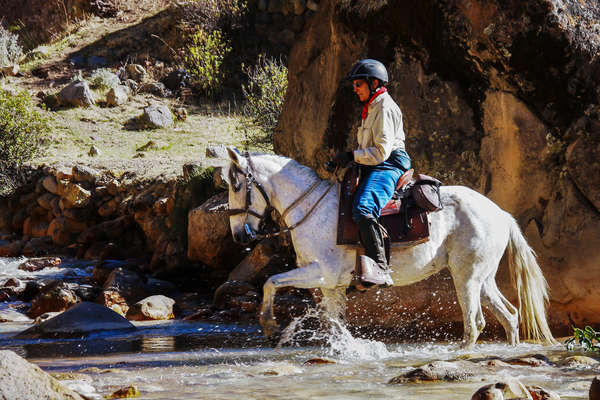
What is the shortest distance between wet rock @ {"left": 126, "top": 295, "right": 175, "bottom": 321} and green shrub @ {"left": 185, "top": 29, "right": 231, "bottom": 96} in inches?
464

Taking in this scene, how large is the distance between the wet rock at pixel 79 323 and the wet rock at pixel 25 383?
496cm

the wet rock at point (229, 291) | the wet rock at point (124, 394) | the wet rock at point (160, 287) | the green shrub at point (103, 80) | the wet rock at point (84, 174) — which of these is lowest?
the wet rock at point (124, 394)

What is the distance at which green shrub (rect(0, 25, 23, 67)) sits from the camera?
910 inches

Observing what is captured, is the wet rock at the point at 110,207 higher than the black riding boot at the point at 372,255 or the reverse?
higher

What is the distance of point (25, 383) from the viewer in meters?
4.16

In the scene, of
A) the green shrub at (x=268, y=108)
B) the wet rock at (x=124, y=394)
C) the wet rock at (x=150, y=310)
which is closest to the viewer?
the wet rock at (x=124, y=394)

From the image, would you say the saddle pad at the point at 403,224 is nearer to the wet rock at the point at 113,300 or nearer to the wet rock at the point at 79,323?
the wet rock at the point at 79,323

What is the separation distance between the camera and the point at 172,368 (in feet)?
21.8

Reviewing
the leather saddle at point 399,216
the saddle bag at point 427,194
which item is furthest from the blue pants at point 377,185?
the saddle bag at point 427,194

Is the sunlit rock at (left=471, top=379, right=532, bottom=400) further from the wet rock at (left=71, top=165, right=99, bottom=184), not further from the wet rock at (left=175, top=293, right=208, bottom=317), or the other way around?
the wet rock at (left=71, top=165, right=99, bottom=184)

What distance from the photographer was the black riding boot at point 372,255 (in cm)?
645

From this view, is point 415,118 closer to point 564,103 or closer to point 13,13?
point 564,103

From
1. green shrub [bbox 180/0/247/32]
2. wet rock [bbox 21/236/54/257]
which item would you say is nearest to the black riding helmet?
wet rock [bbox 21/236/54/257]

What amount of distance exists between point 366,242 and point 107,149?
504 inches
